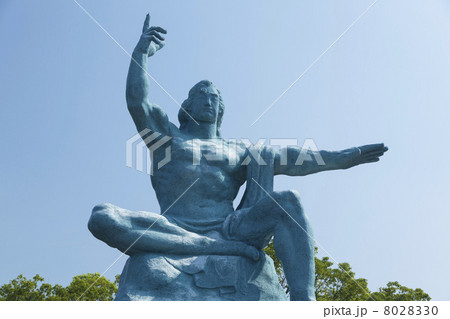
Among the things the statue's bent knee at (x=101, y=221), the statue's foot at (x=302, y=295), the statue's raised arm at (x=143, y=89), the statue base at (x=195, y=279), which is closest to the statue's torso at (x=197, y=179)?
the statue's raised arm at (x=143, y=89)

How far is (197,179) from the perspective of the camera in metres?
7.36

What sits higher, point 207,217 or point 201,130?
point 201,130

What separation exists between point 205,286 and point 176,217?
1023 millimetres

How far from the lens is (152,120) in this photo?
757 cm

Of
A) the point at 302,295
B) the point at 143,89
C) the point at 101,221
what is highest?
the point at 143,89

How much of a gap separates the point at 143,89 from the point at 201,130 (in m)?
1.01

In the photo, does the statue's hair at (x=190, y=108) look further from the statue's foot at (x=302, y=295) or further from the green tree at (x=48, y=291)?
the green tree at (x=48, y=291)

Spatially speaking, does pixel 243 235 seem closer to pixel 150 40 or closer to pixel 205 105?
pixel 205 105

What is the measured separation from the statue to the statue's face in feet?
0.04

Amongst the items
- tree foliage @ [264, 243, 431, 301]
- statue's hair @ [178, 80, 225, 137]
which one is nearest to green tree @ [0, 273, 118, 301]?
tree foliage @ [264, 243, 431, 301]

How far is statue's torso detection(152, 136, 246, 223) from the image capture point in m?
7.30

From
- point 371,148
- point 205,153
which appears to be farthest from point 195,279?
point 371,148
